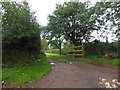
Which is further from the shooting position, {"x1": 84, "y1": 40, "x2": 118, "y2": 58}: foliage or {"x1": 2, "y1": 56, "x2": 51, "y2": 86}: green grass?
{"x1": 84, "y1": 40, "x2": 118, "y2": 58}: foliage

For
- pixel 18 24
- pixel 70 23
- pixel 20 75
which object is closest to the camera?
pixel 20 75

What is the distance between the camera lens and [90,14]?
1552 centimetres

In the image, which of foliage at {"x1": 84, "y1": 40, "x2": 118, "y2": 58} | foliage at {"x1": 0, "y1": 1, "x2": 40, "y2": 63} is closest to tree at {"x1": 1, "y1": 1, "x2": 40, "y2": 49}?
foliage at {"x1": 0, "y1": 1, "x2": 40, "y2": 63}

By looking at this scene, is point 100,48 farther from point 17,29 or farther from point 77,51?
point 17,29

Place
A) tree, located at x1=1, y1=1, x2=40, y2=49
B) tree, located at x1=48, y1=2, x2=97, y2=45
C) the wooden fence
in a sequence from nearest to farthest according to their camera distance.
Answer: tree, located at x1=1, y1=1, x2=40, y2=49 < the wooden fence < tree, located at x1=48, y1=2, x2=97, y2=45

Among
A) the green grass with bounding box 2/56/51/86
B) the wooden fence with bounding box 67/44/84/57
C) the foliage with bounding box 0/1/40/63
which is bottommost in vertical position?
the green grass with bounding box 2/56/51/86

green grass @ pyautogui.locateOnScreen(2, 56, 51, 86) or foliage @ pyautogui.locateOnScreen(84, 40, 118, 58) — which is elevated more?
foliage @ pyautogui.locateOnScreen(84, 40, 118, 58)

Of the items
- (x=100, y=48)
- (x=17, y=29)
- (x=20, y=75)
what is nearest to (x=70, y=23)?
(x=100, y=48)

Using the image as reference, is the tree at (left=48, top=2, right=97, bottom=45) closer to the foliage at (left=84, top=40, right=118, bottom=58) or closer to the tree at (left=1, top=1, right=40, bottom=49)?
the foliage at (left=84, top=40, right=118, bottom=58)

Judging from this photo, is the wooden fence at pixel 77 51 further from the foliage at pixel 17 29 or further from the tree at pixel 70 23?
the foliage at pixel 17 29

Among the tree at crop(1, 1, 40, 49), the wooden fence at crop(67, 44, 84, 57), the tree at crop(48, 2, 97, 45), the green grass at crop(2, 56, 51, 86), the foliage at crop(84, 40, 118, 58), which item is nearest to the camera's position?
the green grass at crop(2, 56, 51, 86)

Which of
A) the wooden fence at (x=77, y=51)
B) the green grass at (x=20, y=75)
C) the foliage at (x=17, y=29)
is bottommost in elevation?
the green grass at (x=20, y=75)

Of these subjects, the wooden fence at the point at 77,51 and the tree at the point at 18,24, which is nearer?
the tree at the point at 18,24

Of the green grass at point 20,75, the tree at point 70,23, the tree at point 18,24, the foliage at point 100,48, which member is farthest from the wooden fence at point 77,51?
the green grass at point 20,75
